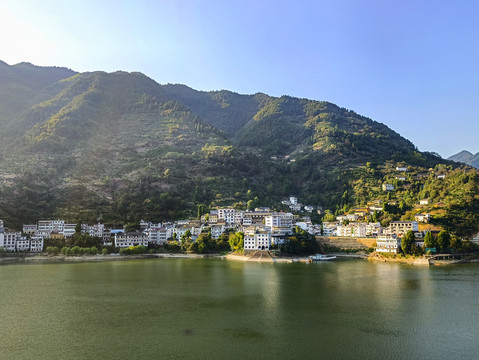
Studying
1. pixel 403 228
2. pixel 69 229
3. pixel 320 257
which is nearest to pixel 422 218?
pixel 403 228

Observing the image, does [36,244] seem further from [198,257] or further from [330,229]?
[330,229]

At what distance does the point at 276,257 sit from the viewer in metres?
52.7

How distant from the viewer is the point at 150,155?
10650 cm

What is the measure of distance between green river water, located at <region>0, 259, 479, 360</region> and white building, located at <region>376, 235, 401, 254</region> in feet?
40.9

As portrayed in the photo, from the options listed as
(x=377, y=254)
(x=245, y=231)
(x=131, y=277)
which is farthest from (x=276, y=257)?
(x=131, y=277)

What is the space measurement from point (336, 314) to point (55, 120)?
392 feet

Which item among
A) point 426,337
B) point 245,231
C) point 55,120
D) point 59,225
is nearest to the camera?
point 426,337

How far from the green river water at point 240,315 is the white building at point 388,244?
12481mm

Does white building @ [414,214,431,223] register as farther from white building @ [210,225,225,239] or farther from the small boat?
white building @ [210,225,225,239]

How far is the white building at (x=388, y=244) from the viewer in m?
52.7

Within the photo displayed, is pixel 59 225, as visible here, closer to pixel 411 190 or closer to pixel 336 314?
pixel 336 314

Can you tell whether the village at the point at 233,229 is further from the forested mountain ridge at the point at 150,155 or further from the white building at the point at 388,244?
the forested mountain ridge at the point at 150,155

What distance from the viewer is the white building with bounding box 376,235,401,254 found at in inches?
2074

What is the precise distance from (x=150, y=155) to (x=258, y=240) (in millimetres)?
59215
